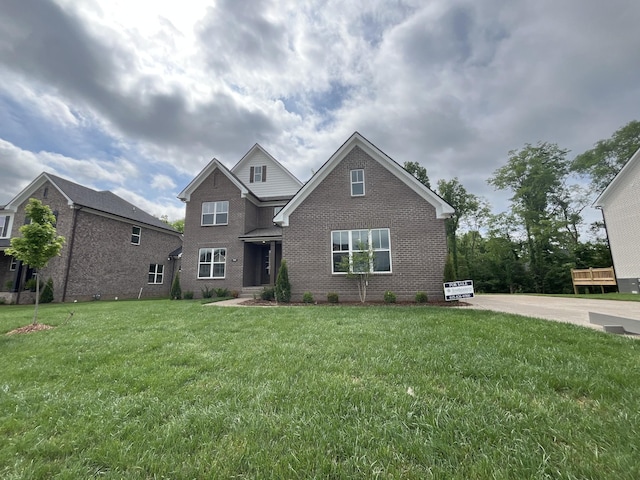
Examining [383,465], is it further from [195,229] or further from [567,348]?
[195,229]

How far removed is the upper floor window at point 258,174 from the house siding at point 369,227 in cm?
898

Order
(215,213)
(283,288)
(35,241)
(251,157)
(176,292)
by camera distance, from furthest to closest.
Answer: (251,157) → (215,213) → (176,292) → (283,288) → (35,241)

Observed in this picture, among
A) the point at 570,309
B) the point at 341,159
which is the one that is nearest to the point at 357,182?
the point at 341,159

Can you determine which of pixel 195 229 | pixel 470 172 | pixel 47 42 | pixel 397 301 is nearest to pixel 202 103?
pixel 47 42

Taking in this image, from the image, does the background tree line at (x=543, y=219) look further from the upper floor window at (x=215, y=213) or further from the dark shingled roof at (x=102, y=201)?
the dark shingled roof at (x=102, y=201)

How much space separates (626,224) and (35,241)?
1109 inches

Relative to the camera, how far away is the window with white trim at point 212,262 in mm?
17375

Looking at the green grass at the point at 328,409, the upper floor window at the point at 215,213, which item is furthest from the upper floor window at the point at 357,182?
the upper floor window at the point at 215,213

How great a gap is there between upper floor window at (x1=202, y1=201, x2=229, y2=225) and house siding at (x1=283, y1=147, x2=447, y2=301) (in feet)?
22.0

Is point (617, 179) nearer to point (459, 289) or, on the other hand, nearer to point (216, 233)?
point (459, 289)

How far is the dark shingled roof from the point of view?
18031mm

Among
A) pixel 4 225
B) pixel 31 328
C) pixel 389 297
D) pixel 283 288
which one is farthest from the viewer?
pixel 4 225

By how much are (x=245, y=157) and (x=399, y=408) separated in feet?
69.8

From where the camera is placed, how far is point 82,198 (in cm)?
1855
